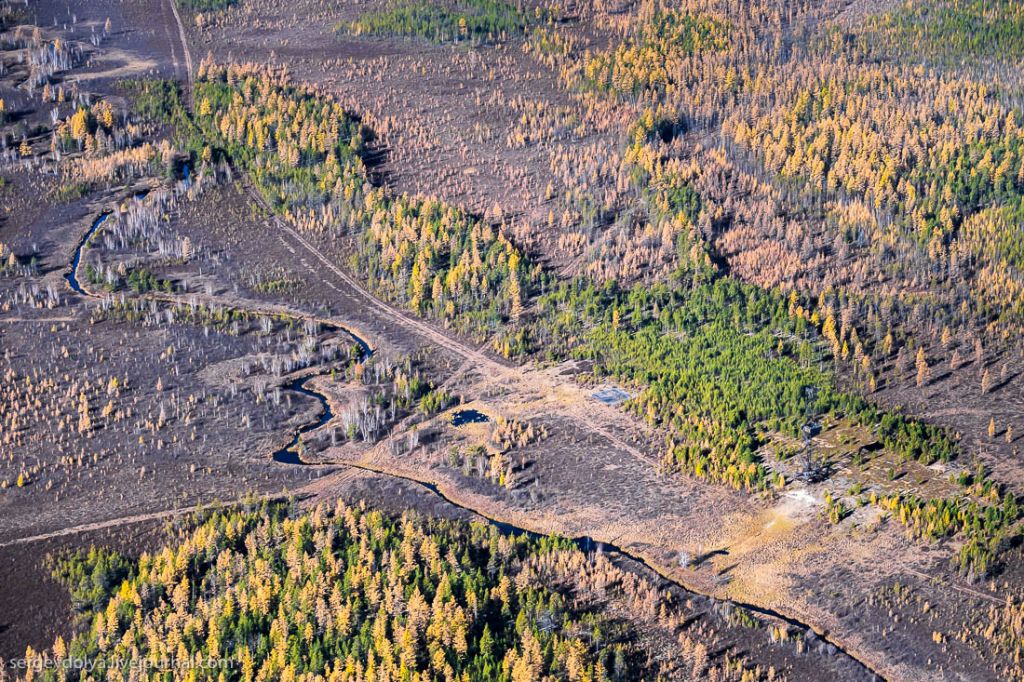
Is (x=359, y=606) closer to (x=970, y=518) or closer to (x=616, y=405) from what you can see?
(x=616, y=405)

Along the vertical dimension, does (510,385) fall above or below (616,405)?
above

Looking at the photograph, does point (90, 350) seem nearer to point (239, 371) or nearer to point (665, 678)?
point (239, 371)

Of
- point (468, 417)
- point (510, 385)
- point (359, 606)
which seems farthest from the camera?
point (510, 385)

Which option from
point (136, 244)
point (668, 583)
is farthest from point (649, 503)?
point (136, 244)

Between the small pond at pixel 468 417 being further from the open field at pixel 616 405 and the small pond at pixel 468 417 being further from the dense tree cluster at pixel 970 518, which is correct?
the dense tree cluster at pixel 970 518

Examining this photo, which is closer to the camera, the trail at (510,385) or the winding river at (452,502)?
the winding river at (452,502)

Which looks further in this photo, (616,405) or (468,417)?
(468,417)

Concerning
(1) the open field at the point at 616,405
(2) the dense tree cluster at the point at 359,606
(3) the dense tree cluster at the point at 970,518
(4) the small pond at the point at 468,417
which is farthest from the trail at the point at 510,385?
(3) the dense tree cluster at the point at 970,518

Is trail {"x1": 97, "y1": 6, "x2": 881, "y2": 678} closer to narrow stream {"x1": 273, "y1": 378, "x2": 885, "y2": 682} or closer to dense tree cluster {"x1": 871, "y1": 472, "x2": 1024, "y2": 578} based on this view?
narrow stream {"x1": 273, "y1": 378, "x2": 885, "y2": 682}

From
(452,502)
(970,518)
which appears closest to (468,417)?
(452,502)

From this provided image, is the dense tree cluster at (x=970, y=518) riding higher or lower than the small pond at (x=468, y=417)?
lower

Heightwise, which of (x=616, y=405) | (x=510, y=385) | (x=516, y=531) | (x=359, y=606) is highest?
(x=510, y=385)
